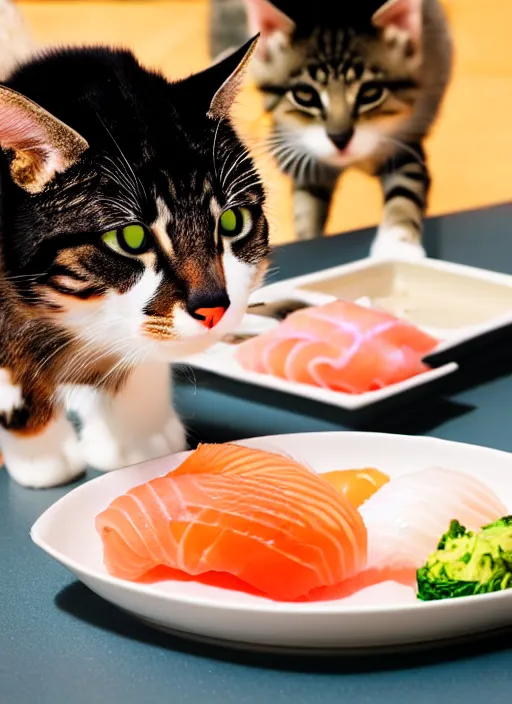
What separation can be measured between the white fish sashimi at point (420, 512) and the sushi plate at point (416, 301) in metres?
0.25

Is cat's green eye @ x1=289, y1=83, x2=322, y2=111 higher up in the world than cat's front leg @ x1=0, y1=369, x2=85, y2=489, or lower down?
higher up

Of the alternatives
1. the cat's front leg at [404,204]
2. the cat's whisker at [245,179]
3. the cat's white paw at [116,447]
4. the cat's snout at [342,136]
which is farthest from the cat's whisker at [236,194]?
the cat's snout at [342,136]

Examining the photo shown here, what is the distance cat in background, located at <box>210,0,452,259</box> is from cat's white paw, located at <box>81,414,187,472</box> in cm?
74

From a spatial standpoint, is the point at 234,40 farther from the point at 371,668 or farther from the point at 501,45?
the point at 501,45

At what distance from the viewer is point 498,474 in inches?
31.6

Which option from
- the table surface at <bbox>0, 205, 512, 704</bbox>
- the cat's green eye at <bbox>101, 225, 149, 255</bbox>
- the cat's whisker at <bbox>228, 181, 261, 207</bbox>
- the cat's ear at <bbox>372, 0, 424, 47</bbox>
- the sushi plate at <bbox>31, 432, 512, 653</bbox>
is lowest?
the table surface at <bbox>0, 205, 512, 704</bbox>

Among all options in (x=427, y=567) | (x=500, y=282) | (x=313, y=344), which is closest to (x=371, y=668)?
(x=427, y=567)

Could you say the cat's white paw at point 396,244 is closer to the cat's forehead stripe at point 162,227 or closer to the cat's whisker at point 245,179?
the cat's whisker at point 245,179

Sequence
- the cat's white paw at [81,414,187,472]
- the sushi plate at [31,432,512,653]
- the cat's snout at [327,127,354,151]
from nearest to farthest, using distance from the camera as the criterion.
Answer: the sushi plate at [31,432,512,653], the cat's white paw at [81,414,187,472], the cat's snout at [327,127,354,151]

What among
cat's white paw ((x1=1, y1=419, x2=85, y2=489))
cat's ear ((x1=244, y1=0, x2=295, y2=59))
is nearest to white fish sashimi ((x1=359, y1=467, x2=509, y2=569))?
cat's white paw ((x1=1, y1=419, x2=85, y2=489))

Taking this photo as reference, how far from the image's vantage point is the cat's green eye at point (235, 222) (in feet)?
2.68

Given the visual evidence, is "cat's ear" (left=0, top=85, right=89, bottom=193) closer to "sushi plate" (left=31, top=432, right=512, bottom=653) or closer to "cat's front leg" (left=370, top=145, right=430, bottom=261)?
"sushi plate" (left=31, top=432, right=512, bottom=653)

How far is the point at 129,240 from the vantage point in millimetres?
768

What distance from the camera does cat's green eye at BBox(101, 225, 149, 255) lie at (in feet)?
2.52
